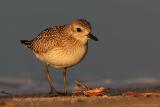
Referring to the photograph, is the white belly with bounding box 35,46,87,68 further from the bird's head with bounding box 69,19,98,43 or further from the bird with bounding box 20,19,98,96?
the bird's head with bounding box 69,19,98,43

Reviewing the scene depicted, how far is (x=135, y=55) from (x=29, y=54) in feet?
8.27

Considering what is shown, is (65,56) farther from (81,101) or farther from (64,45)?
(81,101)

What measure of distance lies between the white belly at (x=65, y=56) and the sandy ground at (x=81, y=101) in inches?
44.3

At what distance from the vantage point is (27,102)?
11461 mm

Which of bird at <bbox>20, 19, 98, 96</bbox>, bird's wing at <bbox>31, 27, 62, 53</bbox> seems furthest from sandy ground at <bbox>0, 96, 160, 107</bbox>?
bird's wing at <bbox>31, 27, 62, 53</bbox>

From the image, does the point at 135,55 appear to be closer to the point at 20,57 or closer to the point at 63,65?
the point at 20,57

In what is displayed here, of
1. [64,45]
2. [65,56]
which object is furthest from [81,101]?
[64,45]

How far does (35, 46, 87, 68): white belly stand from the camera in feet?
43.2

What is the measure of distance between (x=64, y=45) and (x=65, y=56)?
0.27 meters

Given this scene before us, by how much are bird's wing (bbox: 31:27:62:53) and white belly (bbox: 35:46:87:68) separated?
17cm

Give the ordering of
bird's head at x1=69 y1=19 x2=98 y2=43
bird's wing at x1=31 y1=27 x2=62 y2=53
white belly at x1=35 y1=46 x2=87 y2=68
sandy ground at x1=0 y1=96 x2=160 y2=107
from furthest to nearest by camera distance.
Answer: bird's wing at x1=31 y1=27 x2=62 y2=53
bird's head at x1=69 y1=19 x2=98 y2=43
white belly at x1=35 y1=46 x2=87 y2=68
sandy ground at x1=0 y1=96 x2=160 y2=107

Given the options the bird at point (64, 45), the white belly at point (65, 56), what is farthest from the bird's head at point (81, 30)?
the white belly at point (65, 56)

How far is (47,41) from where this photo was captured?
44.7 ft

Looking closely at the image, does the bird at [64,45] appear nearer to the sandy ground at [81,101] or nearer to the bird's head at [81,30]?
the bird's head at [81,30]
